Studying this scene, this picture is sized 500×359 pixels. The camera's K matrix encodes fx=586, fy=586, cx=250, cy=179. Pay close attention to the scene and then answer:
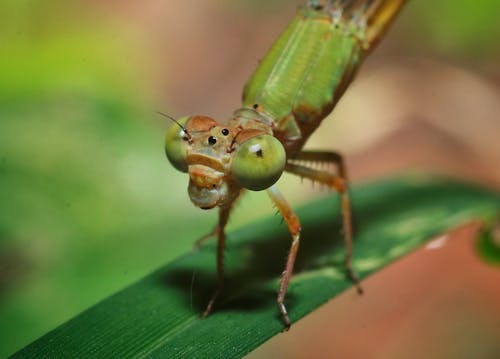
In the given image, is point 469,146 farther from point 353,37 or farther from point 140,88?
point 140,88

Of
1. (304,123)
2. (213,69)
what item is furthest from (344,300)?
(213,69)

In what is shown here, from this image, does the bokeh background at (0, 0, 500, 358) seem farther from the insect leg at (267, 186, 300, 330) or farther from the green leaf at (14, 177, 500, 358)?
the insect leg at (267, 186, 300, 330)

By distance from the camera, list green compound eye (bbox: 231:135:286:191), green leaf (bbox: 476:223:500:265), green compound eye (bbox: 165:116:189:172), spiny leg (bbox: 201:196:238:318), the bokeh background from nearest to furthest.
→ green compound eye (bbox: 231:135:286:191), green compound eye (bbox: 165:116:189:172), spiny leg (bbox: 201:196:238:318), the bokeh background, green leaf (bbox: 476:223:500:265)

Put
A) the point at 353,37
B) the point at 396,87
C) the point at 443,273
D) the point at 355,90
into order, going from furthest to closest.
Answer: the point at 396,87, the point at 355,90, the point at 443,273, the point at 353,37

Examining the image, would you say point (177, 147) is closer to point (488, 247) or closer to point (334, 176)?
point (334, 176)

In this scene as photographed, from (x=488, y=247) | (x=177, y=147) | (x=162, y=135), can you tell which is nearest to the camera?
(x=177, y=147)

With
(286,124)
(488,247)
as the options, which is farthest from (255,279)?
(488,247)

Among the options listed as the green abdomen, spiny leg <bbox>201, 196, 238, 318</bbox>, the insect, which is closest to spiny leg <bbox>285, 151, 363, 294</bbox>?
the insect
